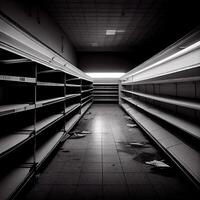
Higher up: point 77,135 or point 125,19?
point 125,19

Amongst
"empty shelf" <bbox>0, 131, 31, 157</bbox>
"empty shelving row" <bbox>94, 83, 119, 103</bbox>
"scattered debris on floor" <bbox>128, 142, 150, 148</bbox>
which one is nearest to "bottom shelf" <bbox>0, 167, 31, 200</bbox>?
"empty shelf" <bbox>0, 131, 31, 157</bbox>

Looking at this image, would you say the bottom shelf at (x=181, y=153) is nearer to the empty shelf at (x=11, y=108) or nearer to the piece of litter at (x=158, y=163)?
the piece of litter at (x=158, y=163)

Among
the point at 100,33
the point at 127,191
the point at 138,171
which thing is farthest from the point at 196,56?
the point at 100,33

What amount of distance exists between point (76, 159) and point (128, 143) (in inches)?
51.7

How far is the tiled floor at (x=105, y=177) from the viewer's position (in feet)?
6.06

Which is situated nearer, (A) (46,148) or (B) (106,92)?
(A) (46,148)

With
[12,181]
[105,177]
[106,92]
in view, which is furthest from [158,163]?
[106,92]

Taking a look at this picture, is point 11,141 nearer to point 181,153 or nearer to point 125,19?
point 181,153

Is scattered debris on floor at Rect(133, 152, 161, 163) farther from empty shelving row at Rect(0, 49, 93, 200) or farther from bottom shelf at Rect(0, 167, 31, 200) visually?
bottom shelf at Rect(0, 167, 31, 200)

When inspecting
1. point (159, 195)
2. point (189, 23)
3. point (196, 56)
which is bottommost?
point (159, 195)

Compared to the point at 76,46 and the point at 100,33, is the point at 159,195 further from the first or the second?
the point at 76,46

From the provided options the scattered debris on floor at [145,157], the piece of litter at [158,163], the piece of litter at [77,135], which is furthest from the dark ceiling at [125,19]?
the piece of litter at [158,163]

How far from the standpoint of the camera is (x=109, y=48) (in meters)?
10.0

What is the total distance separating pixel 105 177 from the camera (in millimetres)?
2207
